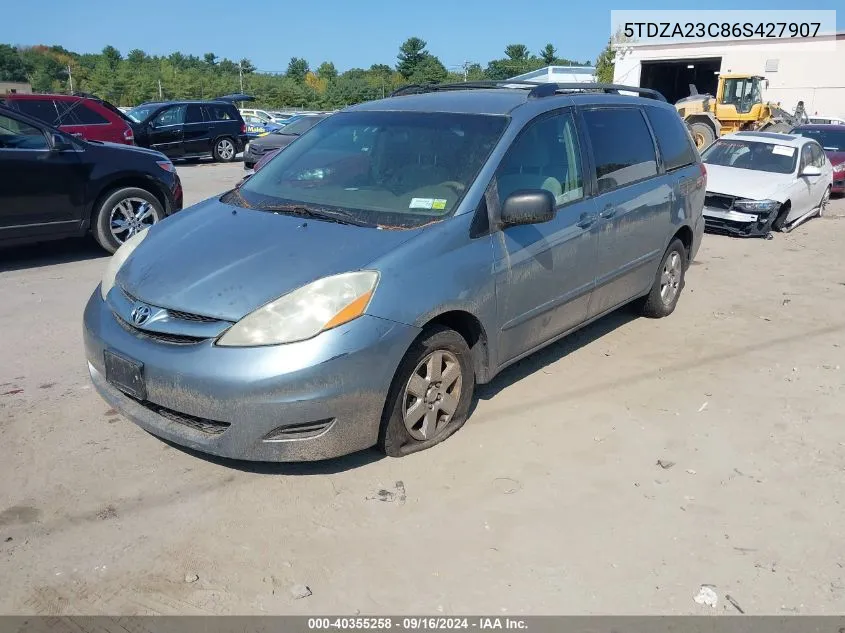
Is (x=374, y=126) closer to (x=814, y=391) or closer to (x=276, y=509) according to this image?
(x=276, y=509)

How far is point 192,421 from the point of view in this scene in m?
3.24

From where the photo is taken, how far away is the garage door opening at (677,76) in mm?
44031

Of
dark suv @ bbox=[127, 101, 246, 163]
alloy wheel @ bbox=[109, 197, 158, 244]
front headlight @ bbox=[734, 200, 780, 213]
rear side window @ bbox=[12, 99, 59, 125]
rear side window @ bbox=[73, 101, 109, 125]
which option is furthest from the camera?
dark suv @ bbox=[127, 101, 246, 163]

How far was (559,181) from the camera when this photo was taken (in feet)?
14.4

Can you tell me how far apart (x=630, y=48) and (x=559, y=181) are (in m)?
43.1

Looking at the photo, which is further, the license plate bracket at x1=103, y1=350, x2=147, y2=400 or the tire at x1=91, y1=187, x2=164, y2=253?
the tire at x1=91, y1=187, x2=164, y2=253

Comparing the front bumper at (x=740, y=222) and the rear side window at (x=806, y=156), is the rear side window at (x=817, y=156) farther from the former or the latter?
the front bumper at (x=740, y=222)

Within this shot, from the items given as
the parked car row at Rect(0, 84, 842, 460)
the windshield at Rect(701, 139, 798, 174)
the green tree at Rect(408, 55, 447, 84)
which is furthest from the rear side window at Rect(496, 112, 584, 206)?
the green tree at Rect(408, 55, 447, 84)

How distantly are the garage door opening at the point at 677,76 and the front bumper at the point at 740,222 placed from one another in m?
36.3

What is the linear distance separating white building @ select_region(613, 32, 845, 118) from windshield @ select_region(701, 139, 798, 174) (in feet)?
99.3

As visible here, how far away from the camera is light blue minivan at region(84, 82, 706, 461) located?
3.12 metres

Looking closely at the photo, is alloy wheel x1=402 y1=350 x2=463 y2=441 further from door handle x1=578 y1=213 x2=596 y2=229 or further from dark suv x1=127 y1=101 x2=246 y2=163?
dark suv x1=127 y1=101 x2=246 y2=163

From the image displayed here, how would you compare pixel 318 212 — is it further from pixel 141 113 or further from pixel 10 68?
pixel 10 68

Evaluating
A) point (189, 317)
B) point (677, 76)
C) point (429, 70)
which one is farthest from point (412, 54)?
point (189, 317)
